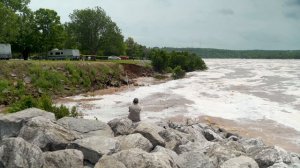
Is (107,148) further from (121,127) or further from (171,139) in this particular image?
(171,139)

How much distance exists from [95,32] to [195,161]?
8256 centimetres

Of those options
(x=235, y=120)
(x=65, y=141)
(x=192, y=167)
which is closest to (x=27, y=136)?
(x=65, y=141)

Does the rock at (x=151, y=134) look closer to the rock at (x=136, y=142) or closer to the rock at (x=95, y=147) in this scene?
the rock at (x=136, y=142)

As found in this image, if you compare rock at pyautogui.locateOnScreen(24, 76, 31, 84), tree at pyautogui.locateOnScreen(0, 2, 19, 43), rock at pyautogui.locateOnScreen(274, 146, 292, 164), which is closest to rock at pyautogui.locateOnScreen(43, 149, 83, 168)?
rock at pyautogui.locateOnScreen(274, 146, 292, 164)

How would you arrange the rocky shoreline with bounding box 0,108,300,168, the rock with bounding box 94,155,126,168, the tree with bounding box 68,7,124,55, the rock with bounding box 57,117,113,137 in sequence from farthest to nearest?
the tree with bounding box 68,7,124,55 → the rock with bounding box 57,117,113,137 → the rocky shoreline with bounding box 0,108,300,168 → the rock with bounding box 94,155,126,168

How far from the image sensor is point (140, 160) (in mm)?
10180

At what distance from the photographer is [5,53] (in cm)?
5006

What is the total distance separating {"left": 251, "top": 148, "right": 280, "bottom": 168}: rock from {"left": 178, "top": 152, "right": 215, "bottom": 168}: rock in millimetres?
2318

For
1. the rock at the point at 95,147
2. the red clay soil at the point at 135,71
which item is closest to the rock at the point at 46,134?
the rock at the point at 95,147

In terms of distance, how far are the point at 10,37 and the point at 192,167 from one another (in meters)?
Result: 46.4

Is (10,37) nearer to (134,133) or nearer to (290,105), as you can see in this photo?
(290,105)

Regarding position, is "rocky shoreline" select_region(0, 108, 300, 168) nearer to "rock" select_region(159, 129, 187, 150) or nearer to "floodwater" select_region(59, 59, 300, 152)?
"rock" select_region(159, 129, 187, 150)

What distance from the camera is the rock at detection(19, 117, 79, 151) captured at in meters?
11.9

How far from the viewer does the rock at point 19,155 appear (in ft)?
32.5
